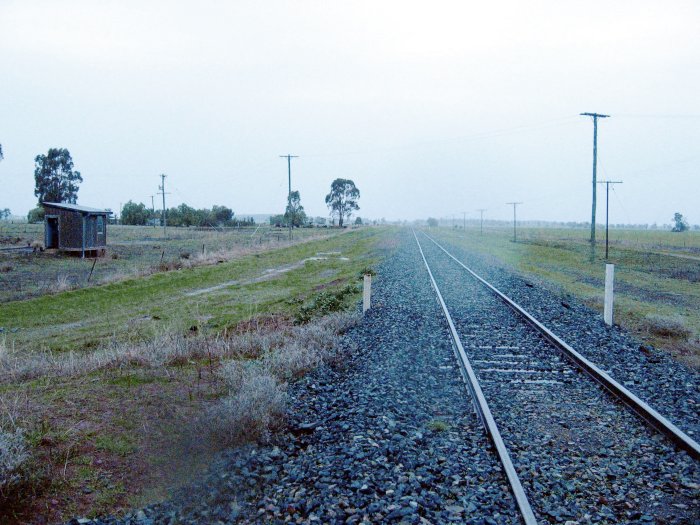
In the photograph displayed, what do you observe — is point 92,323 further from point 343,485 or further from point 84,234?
point 84,234

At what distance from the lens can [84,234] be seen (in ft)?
111

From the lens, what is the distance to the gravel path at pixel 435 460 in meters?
4.20

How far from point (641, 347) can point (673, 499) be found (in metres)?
5.58

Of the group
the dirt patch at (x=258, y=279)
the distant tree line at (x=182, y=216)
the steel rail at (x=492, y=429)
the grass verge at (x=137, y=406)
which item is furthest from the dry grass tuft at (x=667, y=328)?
the distant tree line at (x=182, y=216)

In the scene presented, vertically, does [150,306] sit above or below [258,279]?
below

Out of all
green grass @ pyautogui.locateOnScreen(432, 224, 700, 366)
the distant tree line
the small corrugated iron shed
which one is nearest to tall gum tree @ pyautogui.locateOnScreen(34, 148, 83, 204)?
the distant tree line

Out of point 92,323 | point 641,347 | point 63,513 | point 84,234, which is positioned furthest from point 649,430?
point 84,234

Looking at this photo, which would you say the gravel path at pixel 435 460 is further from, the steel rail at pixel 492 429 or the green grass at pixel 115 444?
the green grass at pixel 115 444

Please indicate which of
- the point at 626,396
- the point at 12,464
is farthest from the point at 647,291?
the point at 12,464

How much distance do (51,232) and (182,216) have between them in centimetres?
6621

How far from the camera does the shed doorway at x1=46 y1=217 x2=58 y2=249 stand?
3438cm

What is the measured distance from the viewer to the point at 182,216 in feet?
327

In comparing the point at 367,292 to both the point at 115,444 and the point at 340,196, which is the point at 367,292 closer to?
the point at 115,444

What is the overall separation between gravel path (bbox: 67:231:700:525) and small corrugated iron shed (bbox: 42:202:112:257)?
30750 millimetres
